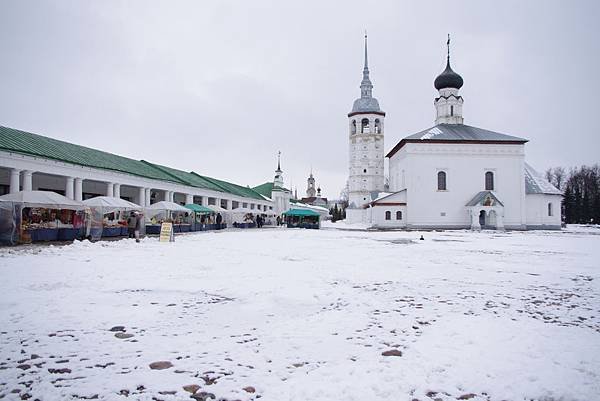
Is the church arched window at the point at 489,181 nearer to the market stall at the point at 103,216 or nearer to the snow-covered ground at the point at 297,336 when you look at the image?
Result: the snow-covered ground at the point at 297,336

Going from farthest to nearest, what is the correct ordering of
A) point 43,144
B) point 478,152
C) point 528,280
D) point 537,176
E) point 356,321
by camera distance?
point 537,176
point 478,152
point 43,144
point 528,280
point 356,321

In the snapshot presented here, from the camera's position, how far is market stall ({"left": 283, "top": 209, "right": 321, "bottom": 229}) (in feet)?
140

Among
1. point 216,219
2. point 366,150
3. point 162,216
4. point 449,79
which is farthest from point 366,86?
point 162,216

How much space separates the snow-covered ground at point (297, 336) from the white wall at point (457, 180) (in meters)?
36.1

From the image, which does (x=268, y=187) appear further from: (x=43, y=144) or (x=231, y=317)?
(x=231, y=317)

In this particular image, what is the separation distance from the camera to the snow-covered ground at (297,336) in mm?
3352

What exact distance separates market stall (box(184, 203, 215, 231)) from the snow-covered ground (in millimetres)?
22136

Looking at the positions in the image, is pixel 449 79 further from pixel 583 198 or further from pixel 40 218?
pixel 40 218

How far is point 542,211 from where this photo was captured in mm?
45625

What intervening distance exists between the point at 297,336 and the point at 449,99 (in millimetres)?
55589

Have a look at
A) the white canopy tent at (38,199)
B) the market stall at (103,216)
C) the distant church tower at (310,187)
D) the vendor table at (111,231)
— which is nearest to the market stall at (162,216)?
the market stall at (103,216)

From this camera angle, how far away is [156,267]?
10.3 meters

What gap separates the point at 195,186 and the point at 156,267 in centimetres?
2918

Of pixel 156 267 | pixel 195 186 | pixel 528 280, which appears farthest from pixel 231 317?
pixel 195 186
